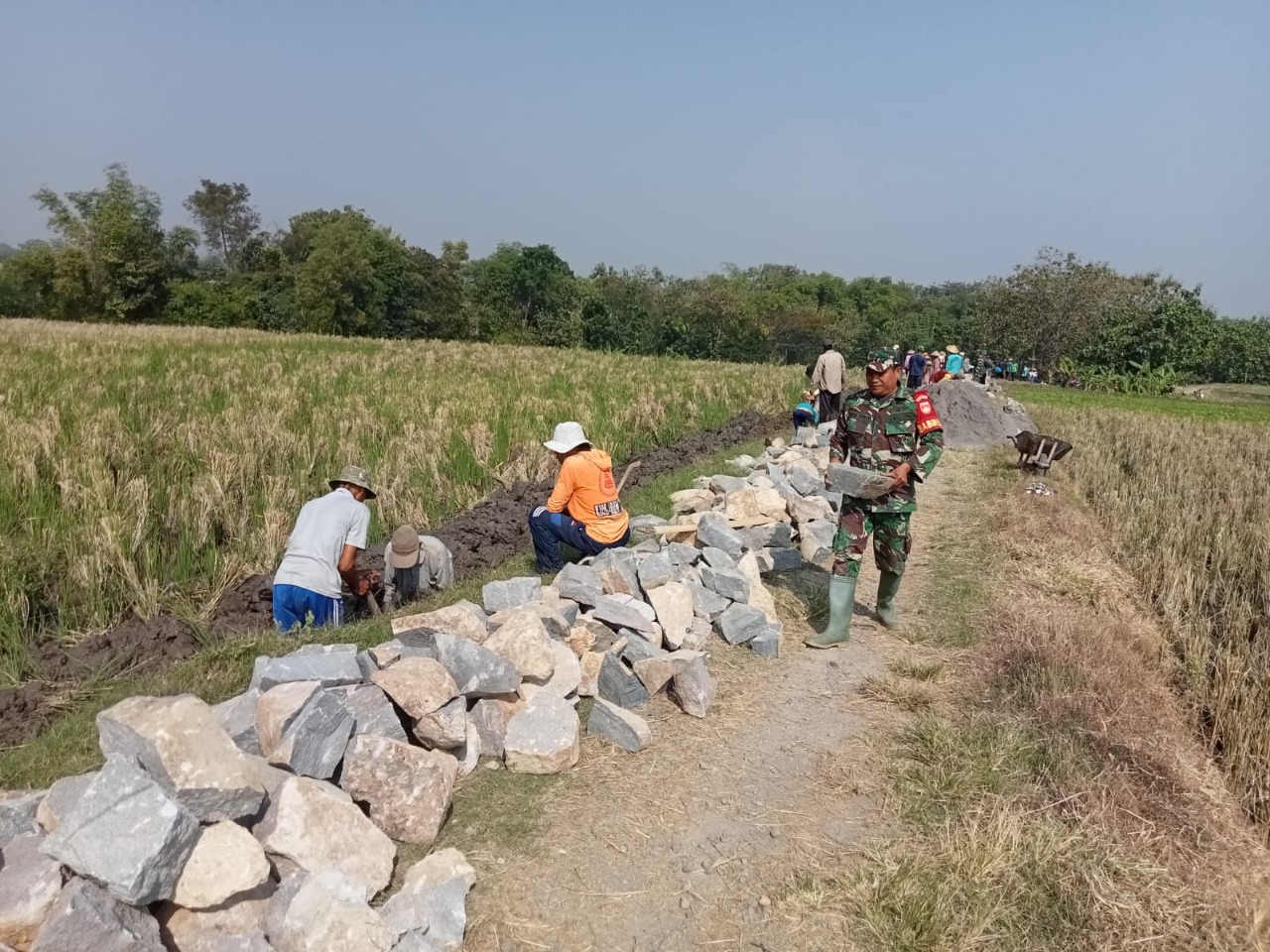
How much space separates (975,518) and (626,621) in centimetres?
569

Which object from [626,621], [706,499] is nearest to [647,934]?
[626,621]

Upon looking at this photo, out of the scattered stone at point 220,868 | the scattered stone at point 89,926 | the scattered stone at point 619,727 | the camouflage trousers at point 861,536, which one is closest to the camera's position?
the scattered stone at point 89,926

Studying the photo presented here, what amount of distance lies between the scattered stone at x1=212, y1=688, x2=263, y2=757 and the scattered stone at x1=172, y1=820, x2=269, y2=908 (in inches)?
25.8

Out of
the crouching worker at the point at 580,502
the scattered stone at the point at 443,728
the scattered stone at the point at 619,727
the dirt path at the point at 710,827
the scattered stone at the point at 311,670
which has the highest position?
the crouching worker at the point at 580,502

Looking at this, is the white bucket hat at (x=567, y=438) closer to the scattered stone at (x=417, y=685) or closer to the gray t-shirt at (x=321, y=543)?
the gray t-shirt at (x=321, y=543)

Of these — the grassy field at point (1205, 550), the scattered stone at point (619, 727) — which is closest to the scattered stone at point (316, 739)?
the scattered stone at point (619, 727)

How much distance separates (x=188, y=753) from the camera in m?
2.56

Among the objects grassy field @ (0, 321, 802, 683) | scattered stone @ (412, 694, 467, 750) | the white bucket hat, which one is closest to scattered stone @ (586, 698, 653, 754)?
scattered stone @ (412, 694, 467, 750)

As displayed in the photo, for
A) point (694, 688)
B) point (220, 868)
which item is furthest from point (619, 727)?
point (220, 868)

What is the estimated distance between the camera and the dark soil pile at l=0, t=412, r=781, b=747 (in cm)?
399

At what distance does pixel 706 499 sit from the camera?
7758 mm

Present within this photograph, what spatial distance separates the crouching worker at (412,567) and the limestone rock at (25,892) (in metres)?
3.06

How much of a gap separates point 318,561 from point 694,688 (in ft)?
8.15

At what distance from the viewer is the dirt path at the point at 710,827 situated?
110 inches
